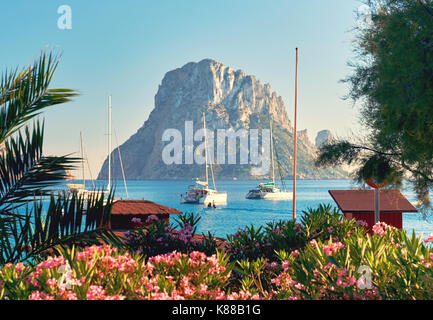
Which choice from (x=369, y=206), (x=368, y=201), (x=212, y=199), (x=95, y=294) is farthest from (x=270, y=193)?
(x=95, y=294)

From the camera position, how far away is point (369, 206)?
35.3 ft

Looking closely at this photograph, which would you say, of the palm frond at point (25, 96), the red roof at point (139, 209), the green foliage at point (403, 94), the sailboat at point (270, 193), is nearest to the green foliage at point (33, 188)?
the palm frond at point (25, 96)

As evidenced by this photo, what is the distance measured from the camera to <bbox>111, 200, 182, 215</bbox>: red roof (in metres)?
A: 12.5

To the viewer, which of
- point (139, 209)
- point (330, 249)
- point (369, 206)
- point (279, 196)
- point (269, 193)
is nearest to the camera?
point (330, 249)

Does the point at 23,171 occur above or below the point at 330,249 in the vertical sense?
above

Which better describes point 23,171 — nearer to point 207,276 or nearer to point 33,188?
point 33,188

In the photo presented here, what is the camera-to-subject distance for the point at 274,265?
6.29 m

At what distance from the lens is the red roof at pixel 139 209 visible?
12.5m

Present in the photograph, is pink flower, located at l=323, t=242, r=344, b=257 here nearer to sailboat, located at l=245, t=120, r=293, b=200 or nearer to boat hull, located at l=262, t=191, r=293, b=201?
sailboat, located at l=245, t=120, r=293, b=200

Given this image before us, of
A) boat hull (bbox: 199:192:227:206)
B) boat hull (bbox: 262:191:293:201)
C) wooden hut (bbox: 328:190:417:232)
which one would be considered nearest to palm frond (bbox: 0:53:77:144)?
wooden hut (bbox: 328:190:417:232)

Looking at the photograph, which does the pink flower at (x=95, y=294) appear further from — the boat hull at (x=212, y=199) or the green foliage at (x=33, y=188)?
the boat hull at (x=212, y=199)

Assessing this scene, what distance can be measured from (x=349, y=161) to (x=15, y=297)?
9.72m

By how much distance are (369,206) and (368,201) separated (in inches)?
10.6
